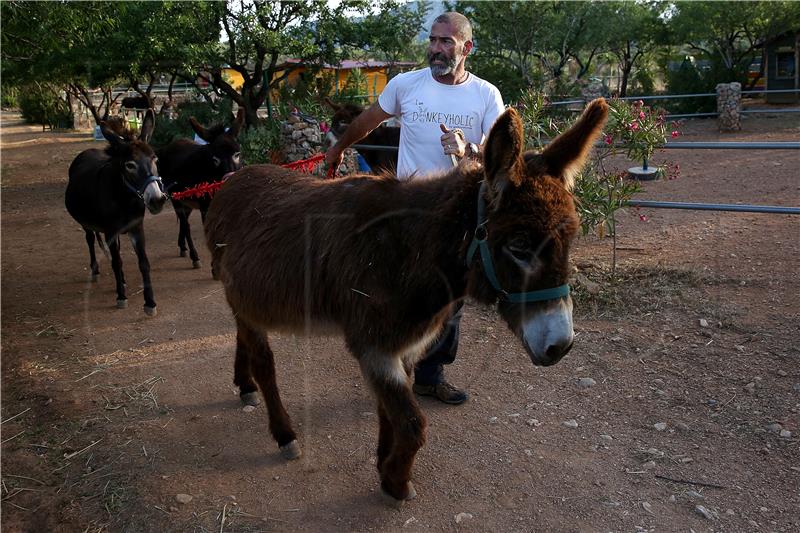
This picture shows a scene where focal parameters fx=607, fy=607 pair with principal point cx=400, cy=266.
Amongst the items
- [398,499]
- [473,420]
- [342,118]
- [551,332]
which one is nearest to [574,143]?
[551,332]

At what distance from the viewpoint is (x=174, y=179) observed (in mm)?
7781

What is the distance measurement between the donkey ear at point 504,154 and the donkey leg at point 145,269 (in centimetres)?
473

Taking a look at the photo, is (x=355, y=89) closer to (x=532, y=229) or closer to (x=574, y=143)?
(x=574, y=143)

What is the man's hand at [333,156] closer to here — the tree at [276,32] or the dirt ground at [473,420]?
the dirt ground at [473,420]

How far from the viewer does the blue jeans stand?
12.1 feet

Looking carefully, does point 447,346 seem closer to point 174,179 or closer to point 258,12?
point 174,179

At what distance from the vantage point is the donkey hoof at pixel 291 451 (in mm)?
3434

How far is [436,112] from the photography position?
348 cm

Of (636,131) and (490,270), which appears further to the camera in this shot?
(636,131)

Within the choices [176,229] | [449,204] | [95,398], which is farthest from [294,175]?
[176,229]

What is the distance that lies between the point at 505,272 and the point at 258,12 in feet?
43.0

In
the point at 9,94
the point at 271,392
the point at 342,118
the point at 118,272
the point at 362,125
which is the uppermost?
the point at 9,94

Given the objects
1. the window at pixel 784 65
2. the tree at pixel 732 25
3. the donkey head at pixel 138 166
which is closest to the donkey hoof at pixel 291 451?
the donkey head at pixel 138 166

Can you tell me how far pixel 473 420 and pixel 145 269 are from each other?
4006 millimetres
